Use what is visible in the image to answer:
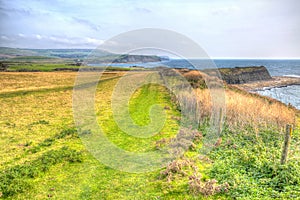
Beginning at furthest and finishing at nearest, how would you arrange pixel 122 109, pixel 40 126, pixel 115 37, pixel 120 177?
pixel 122 109 < pixel 40 126 < pixel 115 37 < pixel 120 177

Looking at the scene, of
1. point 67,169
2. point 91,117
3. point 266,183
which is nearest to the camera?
point 266,183

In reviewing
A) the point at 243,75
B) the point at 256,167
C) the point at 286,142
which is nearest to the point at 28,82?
the point at 256,167

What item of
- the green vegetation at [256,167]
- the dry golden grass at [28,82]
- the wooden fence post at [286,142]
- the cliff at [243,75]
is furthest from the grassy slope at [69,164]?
the cliff at [243,75]

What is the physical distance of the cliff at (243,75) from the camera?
208 feet

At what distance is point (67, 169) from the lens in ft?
31.6

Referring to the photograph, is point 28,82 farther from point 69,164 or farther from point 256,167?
point 256,167

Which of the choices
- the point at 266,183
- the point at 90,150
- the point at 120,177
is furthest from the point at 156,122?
the point at 266,183

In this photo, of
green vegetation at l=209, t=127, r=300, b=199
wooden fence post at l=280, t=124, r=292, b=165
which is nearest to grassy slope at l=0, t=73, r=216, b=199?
green vegetation at l=209, t=127, r=300, b=199

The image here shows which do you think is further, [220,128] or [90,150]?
[220,128]

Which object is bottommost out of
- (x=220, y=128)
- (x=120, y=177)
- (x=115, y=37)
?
(x=120, y=177)

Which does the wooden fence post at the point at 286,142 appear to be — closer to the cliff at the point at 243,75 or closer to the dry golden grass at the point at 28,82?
the dry golden grass at the point at 28,82

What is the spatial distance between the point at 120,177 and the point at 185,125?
795cm

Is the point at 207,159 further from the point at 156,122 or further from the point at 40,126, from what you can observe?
the point at 40,126

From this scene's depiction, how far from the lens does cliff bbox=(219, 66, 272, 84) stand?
63353 millimetres
